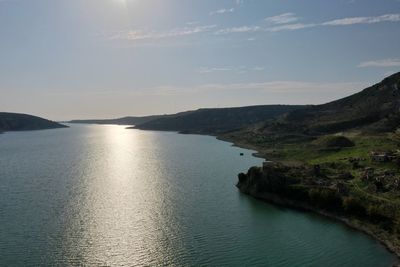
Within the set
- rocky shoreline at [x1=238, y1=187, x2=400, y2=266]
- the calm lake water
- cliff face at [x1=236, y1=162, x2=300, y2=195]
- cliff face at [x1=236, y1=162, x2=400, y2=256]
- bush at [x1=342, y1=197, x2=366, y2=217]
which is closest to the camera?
the calm lake water

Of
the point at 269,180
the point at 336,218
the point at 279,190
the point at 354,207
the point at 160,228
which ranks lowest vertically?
the point at 336,218

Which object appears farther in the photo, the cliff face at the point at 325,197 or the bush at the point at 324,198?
the bush at the point at 324,198

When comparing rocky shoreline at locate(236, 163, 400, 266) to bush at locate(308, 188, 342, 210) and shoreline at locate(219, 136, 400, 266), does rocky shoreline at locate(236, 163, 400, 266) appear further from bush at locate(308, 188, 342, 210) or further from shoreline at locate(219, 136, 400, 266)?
bush at locate(308, 188, 342, 210)

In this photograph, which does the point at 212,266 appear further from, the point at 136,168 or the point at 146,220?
the point at 136,168

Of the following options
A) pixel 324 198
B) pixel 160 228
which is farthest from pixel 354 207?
pixel 160 228

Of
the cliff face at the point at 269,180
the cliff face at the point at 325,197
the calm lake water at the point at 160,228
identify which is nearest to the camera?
the calm lake water at the point at 160,228

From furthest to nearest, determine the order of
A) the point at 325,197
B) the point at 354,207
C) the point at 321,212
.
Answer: the point at 325,197
the point at 321,212
the point at 354,207

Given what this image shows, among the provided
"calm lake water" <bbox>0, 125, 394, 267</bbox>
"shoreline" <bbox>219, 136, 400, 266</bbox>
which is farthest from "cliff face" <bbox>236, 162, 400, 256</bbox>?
"calm lake water" <bbox>0, 125, 394, 267</bbox>

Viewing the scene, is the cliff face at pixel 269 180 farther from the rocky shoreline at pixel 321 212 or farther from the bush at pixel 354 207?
the bush at pixel 354 207

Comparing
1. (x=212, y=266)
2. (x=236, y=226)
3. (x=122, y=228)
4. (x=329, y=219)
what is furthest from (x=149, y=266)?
(x=329, y=219)

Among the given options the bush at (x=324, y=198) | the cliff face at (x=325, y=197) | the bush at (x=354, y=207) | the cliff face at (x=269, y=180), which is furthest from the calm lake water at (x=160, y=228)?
the bush at (x=354, y=207)

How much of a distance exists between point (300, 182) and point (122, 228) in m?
43.2

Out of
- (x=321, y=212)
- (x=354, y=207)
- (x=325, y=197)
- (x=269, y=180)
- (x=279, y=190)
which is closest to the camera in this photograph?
(x=354, y=207)

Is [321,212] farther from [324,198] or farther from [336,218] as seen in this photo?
[336,218]
